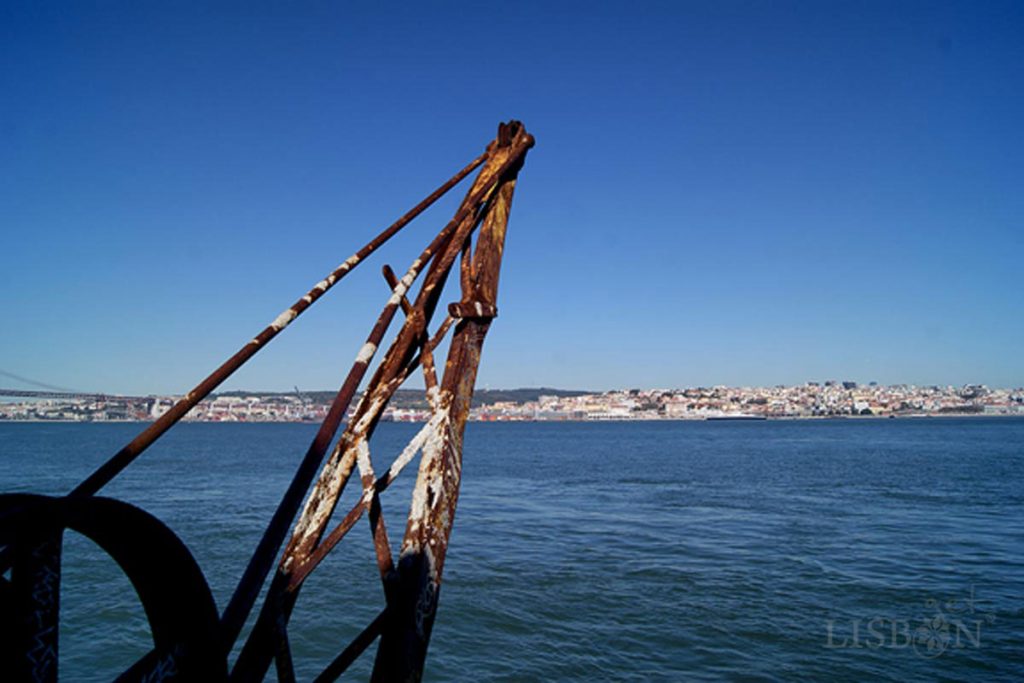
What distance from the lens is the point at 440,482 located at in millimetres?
3012

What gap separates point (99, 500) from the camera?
192 cm

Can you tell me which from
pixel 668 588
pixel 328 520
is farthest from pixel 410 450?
pixel 668 588

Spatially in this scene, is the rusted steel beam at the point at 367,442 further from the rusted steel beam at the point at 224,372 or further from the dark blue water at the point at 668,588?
the dark blue water at the point at 668,588

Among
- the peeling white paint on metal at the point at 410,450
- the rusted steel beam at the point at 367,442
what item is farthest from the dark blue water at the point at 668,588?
the rusted steel beam at the point at 367,442

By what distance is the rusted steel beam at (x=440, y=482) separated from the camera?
271 centimetres

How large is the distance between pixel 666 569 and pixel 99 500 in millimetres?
15265

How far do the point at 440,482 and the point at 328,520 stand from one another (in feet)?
1.65

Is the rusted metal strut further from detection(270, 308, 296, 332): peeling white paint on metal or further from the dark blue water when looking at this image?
the dark blue water

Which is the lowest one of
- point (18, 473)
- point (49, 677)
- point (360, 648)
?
Result: point (18, 473)

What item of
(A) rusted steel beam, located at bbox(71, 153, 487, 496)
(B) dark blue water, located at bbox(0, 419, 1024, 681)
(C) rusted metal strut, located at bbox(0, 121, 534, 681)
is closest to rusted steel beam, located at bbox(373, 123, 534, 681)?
(C) rusted metal strut, located at bbox(0, 121, 534, 681)

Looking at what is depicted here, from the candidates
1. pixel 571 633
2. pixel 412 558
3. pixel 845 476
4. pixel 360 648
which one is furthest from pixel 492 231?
pixel 845 476

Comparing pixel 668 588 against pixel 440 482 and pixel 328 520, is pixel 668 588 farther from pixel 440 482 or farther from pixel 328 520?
pixel 328 520

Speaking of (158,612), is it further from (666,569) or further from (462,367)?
(666,569)

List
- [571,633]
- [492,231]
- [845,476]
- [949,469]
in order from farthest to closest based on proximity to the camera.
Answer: [949,469] < [845,476] < [571,633] < [492,231]
